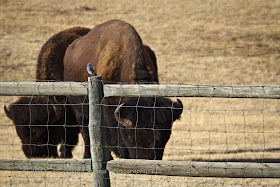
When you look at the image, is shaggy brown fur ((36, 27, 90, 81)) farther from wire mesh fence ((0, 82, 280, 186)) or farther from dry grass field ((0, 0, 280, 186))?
dry grass field ((0, 0, 280, 186))

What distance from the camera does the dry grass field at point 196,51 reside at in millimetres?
10852

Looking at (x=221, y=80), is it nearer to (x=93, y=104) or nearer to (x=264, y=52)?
(x=264, y=52)

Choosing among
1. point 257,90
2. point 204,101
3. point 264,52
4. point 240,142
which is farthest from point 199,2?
point 257,90

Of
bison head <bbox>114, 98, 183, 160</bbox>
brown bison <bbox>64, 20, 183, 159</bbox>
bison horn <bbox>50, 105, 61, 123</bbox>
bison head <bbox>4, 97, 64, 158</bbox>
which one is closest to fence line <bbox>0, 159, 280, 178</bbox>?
brown bison <bbox>64, 20, 183, 159</bbox>

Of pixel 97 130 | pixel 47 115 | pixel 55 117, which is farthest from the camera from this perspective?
pixel 55 117

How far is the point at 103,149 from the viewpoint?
4.66 meters

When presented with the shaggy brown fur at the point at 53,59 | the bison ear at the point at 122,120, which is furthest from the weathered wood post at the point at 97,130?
the shaggy brown fur at the point at 53,59

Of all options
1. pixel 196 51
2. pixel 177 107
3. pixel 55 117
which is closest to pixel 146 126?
pixel 177 107

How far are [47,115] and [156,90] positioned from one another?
14.9 feet

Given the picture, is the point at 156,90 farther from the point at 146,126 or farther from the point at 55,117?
the point at 55,117

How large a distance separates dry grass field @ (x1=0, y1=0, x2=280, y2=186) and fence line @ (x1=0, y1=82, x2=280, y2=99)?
1953mm

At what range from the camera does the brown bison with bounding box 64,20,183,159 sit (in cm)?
601

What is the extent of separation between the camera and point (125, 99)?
675 centimetres

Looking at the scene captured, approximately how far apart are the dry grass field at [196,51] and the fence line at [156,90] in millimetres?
1953
